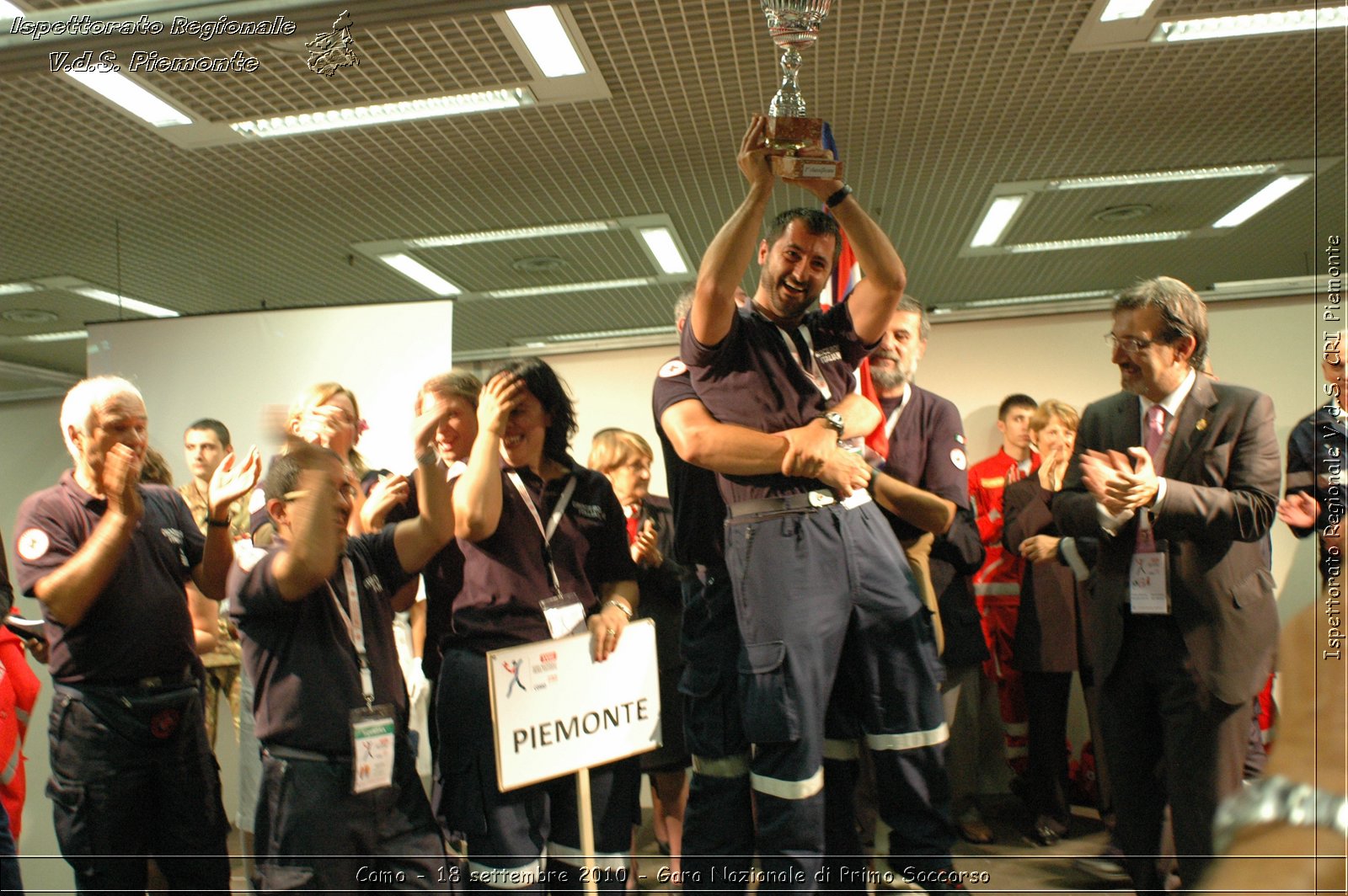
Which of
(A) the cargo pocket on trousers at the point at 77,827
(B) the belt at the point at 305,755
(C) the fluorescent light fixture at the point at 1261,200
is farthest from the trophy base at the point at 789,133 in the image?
(A) the cargo pocket on trousers at the point at 77,827

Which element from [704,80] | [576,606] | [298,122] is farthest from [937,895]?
[298,122]

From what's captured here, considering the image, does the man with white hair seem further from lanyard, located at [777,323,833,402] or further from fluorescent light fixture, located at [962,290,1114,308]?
fluorescent light fixture, located at [962,290,1114,308]

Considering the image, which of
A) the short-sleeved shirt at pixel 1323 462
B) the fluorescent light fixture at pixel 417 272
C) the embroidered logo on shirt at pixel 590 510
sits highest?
the fluorescent light fixture at pixel 417 272

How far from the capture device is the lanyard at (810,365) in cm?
220

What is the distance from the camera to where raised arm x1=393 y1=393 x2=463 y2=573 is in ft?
7.50

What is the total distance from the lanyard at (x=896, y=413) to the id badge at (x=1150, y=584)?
0.77 meters

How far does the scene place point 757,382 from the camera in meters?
2.18

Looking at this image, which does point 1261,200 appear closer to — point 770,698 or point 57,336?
point 770,698

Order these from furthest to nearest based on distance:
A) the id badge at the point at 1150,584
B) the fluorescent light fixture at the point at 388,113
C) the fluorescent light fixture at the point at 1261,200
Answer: the fluorescent light fixture at the point at 388,113 → the fluorescent light fixture at the point at 1261,200 → the id badge at the point at 1150,584

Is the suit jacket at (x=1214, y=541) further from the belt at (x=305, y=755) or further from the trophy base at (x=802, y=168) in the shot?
the belt at (x=305, y=755)

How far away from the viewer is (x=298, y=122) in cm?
340

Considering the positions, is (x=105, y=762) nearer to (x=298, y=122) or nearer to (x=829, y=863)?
(x=829, y=863)

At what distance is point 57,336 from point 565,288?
170 centimetres

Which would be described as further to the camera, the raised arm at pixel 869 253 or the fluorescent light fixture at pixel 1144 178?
the fluorescent light fixture at pixel 1144 178
